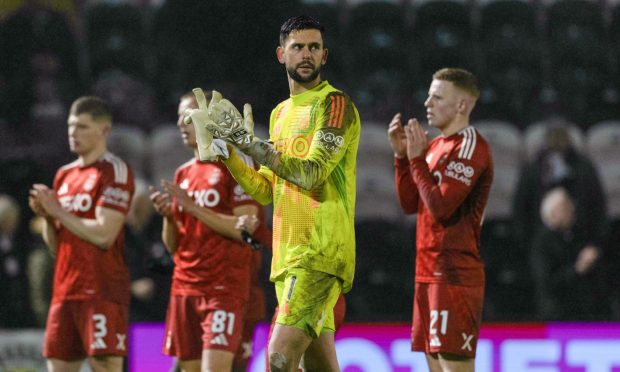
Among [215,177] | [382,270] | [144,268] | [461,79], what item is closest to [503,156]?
[382,270]

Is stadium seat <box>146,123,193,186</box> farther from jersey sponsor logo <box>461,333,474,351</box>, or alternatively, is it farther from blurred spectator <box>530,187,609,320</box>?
jersey sponsor logo <box>461,333,474,351</box>

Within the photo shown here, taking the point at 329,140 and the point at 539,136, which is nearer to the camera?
the point at 329,140

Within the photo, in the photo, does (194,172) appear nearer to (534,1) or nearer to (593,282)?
(593,282)

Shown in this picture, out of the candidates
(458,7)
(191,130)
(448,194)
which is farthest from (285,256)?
(458,7)

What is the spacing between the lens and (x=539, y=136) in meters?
8.84

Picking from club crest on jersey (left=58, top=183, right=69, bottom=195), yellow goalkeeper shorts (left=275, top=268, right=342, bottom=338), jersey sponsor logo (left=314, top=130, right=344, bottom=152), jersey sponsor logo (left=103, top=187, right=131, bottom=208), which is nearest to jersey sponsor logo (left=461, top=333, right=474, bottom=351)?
yellow goalkeeper shorts (left=275, top=268, right=342, bottom=338)

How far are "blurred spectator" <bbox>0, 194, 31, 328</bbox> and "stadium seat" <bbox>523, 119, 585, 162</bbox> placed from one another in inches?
161

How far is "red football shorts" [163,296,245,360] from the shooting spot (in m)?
5.82

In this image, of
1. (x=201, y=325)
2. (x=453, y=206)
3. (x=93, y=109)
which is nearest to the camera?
(x=453, y=206)

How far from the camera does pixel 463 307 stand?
5312mm

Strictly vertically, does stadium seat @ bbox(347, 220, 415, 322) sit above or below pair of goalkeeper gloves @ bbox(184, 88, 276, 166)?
below

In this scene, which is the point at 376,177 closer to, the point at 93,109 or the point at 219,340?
the point at 93,109

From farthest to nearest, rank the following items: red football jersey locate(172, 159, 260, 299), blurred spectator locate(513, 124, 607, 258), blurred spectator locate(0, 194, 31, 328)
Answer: blurred spectator locate(513, 124, 607, 258)
blurred spectator locate(0, 194, 31, 328)
red football jersey locate(172, 159, 260, 299)

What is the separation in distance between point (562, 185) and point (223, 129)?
4.99 meters
